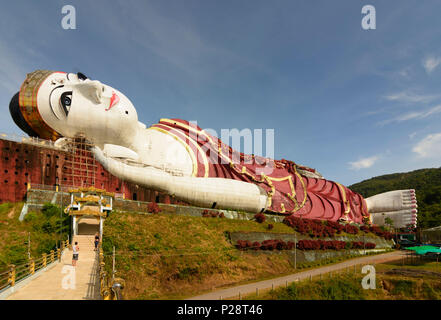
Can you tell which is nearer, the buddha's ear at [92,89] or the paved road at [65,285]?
the paved road at [65,285]

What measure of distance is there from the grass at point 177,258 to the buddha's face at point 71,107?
604 centimetres

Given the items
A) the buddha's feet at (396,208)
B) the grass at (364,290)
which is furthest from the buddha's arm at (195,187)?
the buddha's feet at (396,208)

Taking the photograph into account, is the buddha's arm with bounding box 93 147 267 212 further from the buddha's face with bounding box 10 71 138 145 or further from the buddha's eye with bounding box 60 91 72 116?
the buddha's eye with bounding box 60 91 72 116

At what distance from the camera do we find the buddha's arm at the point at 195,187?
1848cm

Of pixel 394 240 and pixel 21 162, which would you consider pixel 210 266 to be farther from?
pixel 394 240

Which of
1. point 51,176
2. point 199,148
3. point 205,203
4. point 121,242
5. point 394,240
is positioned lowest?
point 394,240

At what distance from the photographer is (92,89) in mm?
18047

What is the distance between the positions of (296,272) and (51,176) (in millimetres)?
14835

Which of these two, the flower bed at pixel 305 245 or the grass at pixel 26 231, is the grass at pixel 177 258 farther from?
the grass at pixel 26 231

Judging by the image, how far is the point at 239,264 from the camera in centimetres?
1585

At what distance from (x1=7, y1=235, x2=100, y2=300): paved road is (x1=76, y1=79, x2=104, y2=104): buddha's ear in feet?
32.4

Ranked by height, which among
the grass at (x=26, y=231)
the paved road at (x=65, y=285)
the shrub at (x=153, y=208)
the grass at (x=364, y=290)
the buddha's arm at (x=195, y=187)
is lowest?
the grass at (x=364, y=290)

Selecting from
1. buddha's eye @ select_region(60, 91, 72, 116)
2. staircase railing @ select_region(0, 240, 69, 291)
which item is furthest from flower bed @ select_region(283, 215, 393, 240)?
buddha's eye @ select_region(60, 91, 72, 116)
